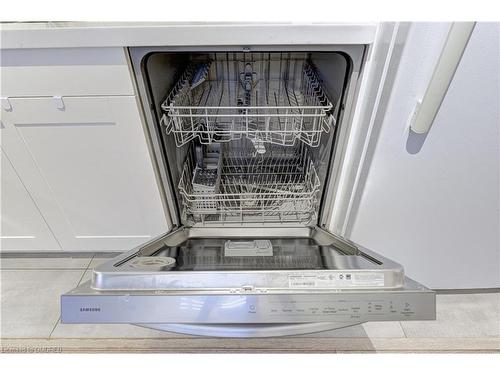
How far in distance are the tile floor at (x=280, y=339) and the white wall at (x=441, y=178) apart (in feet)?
0.54

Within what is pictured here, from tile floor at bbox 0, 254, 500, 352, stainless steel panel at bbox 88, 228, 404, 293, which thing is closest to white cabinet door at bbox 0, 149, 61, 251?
tile floor at bbox 0, 254, 500, 352

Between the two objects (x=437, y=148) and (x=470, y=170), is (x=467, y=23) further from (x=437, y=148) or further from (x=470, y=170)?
(x=470, y=170)

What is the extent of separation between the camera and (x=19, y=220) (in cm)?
119

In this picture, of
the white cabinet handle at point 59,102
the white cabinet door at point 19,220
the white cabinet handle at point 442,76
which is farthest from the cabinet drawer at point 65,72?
the white cabinet handle at point 442,76

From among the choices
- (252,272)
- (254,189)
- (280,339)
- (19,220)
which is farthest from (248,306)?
(19,220)

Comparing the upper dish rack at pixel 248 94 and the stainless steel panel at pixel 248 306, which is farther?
the upper dish rack at pixel 248 94

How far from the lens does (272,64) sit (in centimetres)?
112

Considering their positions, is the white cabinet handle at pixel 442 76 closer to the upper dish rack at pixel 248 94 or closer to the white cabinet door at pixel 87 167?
the upper dish rack at pixel 248 94

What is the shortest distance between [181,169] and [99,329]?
721mm

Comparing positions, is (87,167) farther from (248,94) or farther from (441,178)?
(441,178)

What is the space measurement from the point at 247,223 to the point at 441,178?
571 mm

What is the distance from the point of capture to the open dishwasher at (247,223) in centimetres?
57

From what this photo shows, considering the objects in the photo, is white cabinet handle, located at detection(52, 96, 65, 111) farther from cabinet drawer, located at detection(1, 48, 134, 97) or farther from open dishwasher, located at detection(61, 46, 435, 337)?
open dishwasher, located at detection(61, 46, 435, 337)

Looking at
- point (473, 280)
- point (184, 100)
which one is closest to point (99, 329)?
point (184, 100)
